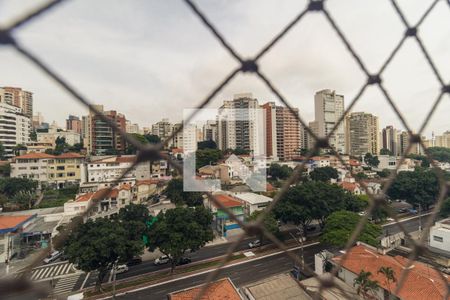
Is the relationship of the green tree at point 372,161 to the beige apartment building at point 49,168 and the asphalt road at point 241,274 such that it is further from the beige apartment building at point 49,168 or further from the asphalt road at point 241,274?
the beige apartment building at point 49,168

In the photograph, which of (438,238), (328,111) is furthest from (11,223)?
(328,111)

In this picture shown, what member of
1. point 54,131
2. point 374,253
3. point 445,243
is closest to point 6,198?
point 54,131

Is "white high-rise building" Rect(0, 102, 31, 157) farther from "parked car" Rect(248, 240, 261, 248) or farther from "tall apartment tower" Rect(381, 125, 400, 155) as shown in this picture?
"tall apartment tower" Rect(381, 125, 400, 155)

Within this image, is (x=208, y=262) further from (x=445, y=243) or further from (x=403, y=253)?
(x=445, y=243)

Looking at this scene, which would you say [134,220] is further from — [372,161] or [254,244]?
[372,161]

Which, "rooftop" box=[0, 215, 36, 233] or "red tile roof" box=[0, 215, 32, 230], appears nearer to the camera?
"rooftop" box=[0, 215, 36, 233]

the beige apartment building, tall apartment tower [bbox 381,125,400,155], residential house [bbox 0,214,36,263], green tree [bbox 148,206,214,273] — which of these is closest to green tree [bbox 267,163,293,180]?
green tree [bbox 148,206,214,273]
